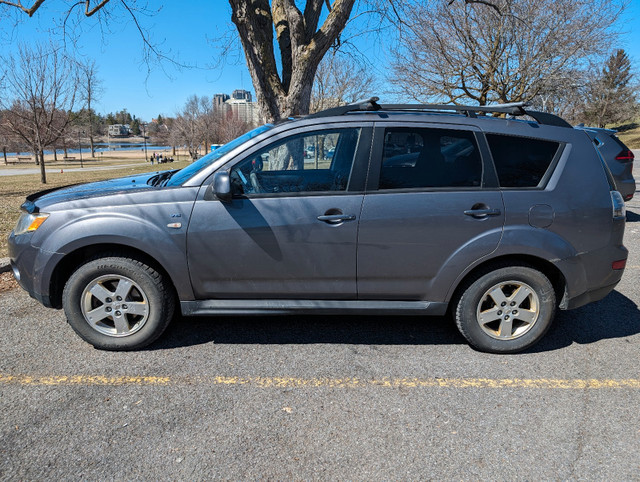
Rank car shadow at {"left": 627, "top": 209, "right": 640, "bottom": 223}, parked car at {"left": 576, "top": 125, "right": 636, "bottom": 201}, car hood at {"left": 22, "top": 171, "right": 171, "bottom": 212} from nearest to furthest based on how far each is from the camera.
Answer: car hood at {"left": 22, "top": 171, "right": 171, "bottom": 212} < parked car at {"left": 576, "top": 125, "right": 636, "bottom": 201} < car shadow at {"left": 627, "top": 209, "right": 640, "bottom": 223}

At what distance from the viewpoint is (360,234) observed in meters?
3.18

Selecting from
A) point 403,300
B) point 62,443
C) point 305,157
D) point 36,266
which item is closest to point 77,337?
point 36,266

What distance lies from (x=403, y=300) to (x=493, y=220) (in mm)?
906

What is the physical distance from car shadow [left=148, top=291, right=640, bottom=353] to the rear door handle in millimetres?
1117

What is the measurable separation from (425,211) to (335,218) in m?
0.67

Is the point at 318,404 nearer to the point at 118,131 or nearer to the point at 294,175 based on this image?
the point at 294,175

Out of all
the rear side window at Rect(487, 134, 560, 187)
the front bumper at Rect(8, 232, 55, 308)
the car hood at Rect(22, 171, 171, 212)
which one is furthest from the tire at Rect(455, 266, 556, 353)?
the front bumper at Rect(8, 232, 55, 308)

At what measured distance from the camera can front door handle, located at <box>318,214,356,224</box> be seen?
3154mm

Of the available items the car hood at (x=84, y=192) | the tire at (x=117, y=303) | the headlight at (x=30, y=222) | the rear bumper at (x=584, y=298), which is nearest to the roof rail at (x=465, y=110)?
the rear bumper at (x=584, y=298)

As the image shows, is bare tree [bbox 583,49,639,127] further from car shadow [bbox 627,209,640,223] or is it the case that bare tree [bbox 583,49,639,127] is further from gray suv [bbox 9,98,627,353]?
gray suv [bbox 9,98,627,353]

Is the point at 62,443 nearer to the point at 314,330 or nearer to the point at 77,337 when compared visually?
the point at 77,337

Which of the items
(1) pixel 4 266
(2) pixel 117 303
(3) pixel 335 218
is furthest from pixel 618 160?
(1) pixel 4 266

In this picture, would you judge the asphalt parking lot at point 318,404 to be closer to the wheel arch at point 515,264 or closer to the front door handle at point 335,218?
the wheel arch at point 515,264

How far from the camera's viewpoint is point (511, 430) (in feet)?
8.19
